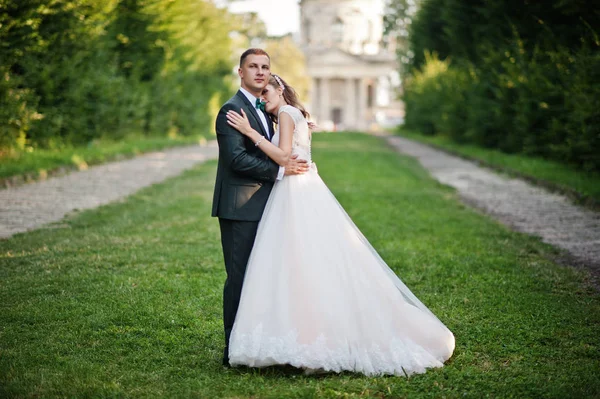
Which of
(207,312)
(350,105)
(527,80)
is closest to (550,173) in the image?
(527,80)

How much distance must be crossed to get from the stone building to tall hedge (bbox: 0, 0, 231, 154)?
193 feet

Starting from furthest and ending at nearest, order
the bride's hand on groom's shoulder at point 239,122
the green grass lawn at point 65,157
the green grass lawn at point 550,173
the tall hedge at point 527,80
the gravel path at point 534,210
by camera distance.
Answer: the green grass lawn at point 65,157
the tall hedge at point 527,80
the green grass lawn at point 550,173
the gravel path at point 534,210
the bride's hand on groom's shoulder at point 239,122

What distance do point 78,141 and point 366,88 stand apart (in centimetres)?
8205

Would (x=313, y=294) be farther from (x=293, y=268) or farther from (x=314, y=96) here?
(x=314, y=96)

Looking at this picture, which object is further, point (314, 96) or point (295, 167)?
point (314, 96)

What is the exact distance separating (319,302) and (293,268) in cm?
28

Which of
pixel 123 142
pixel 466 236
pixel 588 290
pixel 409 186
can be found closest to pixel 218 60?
pixel 123 142

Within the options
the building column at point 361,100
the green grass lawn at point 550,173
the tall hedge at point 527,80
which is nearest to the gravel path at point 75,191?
the green grass lawn at point 550,173

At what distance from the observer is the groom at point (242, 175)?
4621 millimetres

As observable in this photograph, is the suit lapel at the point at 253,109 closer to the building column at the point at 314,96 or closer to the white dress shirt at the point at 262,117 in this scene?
the white dress shirt at the point at 262,117

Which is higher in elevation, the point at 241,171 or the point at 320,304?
the point at 241,171

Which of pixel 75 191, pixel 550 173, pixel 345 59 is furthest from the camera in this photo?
pixel 345 59

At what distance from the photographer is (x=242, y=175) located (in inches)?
187

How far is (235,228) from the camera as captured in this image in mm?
4777
